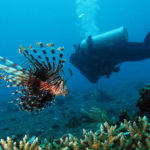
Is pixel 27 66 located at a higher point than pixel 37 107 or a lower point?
higher

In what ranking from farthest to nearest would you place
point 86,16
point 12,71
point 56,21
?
point 56,21, point 86,16, point 12,71

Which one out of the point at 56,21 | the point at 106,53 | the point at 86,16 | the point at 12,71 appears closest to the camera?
the point at 12,71

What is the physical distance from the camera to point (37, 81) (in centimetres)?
267

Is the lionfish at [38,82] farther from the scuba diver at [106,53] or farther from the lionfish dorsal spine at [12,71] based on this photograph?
the scuba diver at [106,53]

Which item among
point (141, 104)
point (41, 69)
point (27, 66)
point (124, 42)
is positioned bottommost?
point (141, 104)

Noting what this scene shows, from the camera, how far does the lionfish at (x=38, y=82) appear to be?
2635 mm

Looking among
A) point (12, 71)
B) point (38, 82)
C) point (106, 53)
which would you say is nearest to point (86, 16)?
point (106, 53)

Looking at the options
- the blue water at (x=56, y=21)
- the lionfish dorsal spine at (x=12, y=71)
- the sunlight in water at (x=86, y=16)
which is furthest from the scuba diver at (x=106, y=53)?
the blue water at (x=56, y=21)

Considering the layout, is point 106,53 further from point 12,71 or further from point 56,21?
point 56,21

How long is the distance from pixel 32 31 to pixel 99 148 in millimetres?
153597

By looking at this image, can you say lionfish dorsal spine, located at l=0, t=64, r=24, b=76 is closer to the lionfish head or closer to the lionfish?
the lionfish

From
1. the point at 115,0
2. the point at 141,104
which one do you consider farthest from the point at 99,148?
the point at 115,0

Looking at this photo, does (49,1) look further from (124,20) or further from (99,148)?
(99,148)

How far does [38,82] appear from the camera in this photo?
8.80ft
